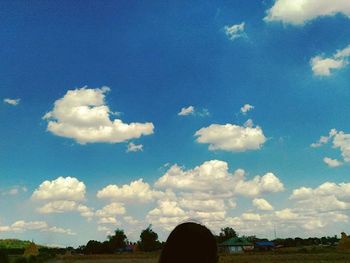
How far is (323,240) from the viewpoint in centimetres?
18412

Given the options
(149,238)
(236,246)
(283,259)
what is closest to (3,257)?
(283,259)

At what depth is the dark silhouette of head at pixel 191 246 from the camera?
3.17 m

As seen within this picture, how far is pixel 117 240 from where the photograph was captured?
170 meters

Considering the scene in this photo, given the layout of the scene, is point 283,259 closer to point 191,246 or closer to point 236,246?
point 191,246

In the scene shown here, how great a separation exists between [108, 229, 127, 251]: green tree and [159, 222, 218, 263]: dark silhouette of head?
16894 cm

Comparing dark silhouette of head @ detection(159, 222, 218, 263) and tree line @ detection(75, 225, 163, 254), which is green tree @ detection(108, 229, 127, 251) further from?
dark silhouette of head @ detection(159, 222, 218, 263)

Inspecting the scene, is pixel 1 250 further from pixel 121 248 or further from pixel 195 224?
pixel 121 248

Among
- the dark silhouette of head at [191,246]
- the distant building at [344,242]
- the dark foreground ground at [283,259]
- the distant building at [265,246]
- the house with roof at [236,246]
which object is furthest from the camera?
the house with roof at [236,246]

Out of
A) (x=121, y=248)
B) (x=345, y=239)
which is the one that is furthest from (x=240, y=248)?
(x=345, y=239)

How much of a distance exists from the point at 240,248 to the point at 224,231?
34204 mm

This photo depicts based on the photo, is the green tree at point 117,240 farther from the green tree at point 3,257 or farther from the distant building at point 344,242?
the green tree at point 3,257

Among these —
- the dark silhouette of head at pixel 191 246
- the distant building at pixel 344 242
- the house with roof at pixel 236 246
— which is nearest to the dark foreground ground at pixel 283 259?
the distant building at pixel 344 242

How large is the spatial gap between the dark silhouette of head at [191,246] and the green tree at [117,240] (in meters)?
169

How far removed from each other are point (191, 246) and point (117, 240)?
567 ft
